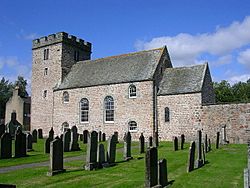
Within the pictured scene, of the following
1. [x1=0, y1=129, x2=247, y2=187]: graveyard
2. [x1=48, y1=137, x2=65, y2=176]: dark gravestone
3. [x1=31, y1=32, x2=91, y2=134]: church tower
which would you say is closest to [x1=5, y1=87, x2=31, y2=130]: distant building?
[x1=31, y1=32, x2=91, y2=134]: church tower

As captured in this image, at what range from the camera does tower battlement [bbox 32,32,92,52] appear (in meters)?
37.3

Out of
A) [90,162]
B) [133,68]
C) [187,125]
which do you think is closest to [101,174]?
[90,162]

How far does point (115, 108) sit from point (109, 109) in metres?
0.94

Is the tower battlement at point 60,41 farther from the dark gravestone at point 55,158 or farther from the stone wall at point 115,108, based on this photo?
the dark gravestone at point 55,158

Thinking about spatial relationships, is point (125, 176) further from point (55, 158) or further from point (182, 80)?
point (182, 80)

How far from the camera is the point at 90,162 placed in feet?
39.7

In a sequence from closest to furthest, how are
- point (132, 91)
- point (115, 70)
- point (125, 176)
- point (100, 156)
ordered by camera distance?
point (125, 176) < point (100, 156) < point (132, 91) < point (115, 70)

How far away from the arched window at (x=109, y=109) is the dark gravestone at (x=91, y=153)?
18.5 meters

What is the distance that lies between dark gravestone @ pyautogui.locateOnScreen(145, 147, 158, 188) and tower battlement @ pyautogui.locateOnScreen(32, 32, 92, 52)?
30.8m

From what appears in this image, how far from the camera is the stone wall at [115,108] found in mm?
Answer: 28906

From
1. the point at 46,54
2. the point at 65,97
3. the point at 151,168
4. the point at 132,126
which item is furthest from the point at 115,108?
the point at 151,168

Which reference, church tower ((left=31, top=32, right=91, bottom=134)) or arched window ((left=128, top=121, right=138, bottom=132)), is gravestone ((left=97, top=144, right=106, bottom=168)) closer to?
arched window ((left=128, top=121, right=138, bottom=132))

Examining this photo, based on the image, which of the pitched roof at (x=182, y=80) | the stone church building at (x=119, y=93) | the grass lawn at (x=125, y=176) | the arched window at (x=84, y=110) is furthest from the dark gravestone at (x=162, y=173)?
the arched window at (x=84, y=110)

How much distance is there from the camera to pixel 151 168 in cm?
851
